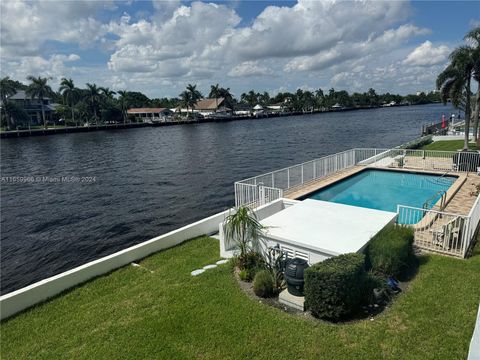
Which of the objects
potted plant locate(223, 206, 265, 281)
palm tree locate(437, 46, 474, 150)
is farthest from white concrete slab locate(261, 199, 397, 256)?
palm tree locate(437, 46, 474, 150)

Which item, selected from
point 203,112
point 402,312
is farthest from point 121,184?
point 203,112

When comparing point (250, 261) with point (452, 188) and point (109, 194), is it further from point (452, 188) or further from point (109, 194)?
point (109, 194)

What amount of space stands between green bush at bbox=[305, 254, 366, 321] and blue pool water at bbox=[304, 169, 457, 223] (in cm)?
853

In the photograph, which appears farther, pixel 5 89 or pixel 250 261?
pixel 5 89

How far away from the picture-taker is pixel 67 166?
33812 mm

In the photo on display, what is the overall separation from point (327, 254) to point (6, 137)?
2706 inches

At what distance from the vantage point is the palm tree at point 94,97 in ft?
252

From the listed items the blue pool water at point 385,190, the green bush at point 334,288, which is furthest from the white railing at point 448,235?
the blue pool water at point 385,190

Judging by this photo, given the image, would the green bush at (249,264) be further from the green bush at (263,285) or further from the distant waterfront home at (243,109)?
the distant waterfront home at (243,109)

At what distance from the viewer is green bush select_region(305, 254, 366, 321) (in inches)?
219

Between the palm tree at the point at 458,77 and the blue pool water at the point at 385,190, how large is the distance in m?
7.11

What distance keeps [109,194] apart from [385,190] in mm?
17491

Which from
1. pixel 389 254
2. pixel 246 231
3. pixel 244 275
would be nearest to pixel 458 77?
pixel 389 254

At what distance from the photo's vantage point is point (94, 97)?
77.8 metres
